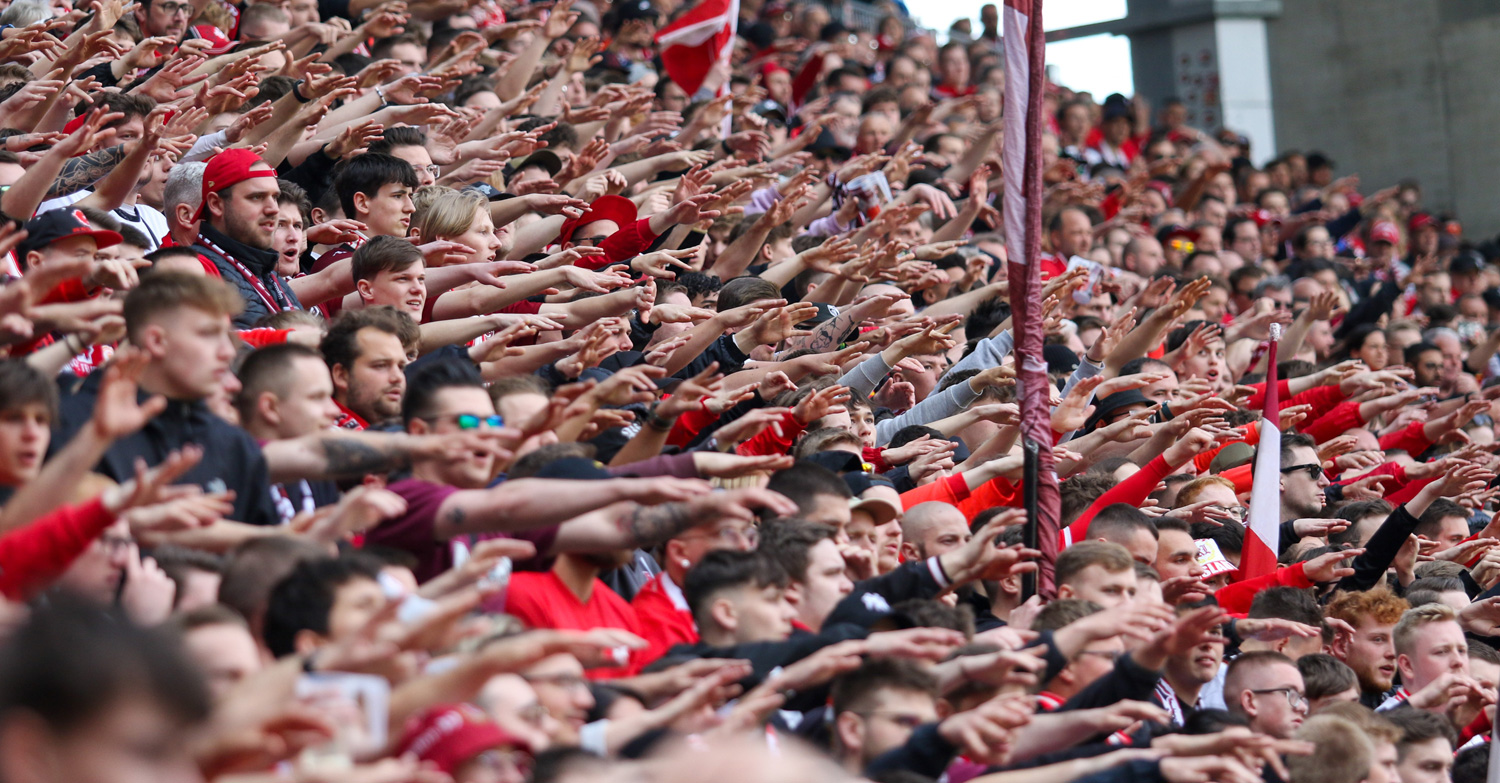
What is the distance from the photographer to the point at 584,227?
28.7 feet

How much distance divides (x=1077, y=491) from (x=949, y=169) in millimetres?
6032

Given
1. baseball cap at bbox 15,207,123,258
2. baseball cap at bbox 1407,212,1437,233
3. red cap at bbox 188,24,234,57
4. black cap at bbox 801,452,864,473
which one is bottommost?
baseball cap at bbox 1407,212,1437,233

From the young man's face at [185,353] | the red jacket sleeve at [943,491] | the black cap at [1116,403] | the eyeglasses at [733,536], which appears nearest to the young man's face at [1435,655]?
the red jacket sleeve at [943,491]

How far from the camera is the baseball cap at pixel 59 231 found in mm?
5340

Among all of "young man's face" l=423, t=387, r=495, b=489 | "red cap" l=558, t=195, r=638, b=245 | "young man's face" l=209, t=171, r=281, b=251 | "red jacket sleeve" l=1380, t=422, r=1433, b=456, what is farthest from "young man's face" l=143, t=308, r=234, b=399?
"red jacket sleeve" l=1380, t=422, r=1433, b=456

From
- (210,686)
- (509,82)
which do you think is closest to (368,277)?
(210,686)

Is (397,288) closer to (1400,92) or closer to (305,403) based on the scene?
(305,403)

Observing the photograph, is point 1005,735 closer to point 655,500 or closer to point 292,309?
point 655,500

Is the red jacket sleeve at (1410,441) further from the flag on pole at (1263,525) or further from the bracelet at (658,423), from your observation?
the bracelet at (658,423)

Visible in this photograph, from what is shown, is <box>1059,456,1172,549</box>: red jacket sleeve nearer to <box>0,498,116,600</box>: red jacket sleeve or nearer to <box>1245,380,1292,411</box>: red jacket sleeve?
<box>1245,380,1292,411</box>: red jacket sleeve

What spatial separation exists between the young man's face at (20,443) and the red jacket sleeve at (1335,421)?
8.05 meters

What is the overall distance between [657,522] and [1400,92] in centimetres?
2170

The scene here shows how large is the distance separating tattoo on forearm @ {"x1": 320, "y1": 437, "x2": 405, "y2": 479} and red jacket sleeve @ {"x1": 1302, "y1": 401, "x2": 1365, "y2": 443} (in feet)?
23.6

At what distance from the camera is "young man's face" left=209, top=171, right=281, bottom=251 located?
21.8 feet
